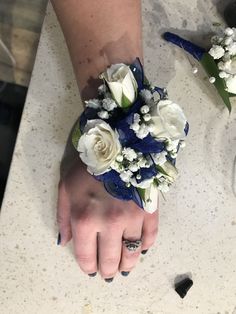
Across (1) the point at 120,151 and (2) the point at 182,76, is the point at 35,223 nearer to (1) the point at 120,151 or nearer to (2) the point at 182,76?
(1) the point at 120,151

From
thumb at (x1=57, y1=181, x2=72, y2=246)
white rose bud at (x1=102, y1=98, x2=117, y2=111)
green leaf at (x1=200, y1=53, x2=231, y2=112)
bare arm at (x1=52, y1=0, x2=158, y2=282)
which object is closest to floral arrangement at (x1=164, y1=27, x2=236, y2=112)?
green leaf at (x1=200, y1=53, x2=231, y2=112)

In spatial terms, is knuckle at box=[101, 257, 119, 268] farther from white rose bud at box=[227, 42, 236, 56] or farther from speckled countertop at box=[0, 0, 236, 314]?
white rose bud at box=[227, 42, 236, 56]

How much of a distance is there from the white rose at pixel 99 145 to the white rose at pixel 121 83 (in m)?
0.05

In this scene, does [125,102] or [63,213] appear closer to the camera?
[125,102]

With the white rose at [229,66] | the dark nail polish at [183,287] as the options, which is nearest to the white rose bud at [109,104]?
the white rose at [229,66]

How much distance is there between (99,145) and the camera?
30.4 inches

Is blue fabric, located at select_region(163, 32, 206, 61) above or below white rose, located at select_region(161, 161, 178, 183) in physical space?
above

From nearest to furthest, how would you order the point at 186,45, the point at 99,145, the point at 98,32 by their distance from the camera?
1. the point at 99,145
2. the point at 98,32
3. the point at 186,45

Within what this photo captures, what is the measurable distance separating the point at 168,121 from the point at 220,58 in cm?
21

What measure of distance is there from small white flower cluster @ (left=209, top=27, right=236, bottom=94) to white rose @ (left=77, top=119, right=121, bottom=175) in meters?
0.25

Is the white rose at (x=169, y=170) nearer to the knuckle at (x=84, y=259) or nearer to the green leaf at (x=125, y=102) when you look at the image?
the green leaf at (x=125, y=102)

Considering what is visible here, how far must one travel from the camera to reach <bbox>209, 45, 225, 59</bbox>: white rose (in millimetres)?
904

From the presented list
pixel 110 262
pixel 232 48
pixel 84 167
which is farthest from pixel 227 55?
pixel 110 262

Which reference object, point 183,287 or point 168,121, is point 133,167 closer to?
point 168,121
